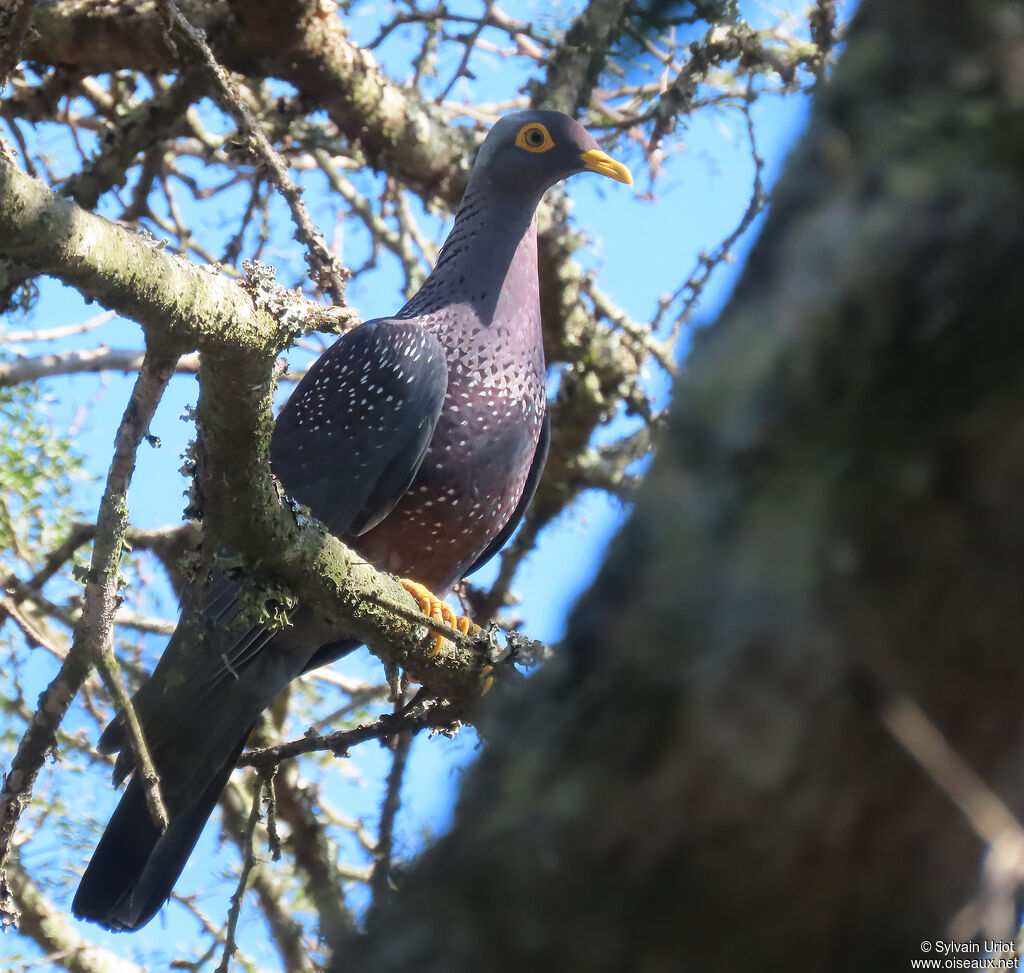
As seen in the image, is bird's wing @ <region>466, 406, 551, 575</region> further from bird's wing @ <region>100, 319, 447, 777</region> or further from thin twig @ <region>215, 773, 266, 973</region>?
thin twig @ <region>215, 773, 266, 973</region>

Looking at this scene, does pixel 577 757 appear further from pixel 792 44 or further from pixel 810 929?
pixel 792 44

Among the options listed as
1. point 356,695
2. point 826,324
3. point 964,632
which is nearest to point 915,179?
point 826,324

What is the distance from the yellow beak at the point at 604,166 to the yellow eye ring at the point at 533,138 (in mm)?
137

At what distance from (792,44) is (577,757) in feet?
16.5

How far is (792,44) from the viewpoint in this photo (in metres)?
5.28

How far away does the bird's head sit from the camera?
455 centimetres

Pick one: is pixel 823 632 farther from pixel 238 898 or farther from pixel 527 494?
pixel 527 494

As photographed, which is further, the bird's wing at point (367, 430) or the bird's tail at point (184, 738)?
the bird's wing at point (367, 430)

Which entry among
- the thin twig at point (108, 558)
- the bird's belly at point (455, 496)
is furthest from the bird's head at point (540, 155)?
the thin twig at point (108, 558)

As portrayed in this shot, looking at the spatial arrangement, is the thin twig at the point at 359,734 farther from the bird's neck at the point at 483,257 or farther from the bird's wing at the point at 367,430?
the bird's neck at the point at 483,257

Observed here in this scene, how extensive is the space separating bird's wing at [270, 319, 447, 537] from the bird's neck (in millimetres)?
300

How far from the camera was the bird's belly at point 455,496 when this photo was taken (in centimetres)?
398

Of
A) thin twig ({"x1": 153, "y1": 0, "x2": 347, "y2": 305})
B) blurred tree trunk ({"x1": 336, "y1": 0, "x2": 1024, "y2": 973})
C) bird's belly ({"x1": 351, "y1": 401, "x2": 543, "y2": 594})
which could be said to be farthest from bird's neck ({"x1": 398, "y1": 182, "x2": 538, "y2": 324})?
blurred tree trunk ({"x1": 336, "y1": 0, "x2": 1024, "y2": 973})

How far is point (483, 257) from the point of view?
14.3ft
